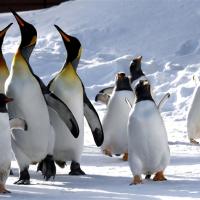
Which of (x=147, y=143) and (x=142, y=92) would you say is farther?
(x=142, y=92)

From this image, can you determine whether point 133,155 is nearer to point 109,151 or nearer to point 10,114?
point 10,114

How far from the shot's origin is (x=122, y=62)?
1224cm

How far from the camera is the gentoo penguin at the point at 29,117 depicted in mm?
5723

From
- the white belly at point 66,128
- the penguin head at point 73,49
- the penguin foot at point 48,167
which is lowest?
the penguin foot at point 48,167

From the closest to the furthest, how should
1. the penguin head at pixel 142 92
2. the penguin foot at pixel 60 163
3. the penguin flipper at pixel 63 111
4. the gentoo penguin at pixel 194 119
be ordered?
the penguin head at pixel 142 92, the penguin flipper at pixel 63 111, the penguin foot at pixel 60 163, the gentoo penguin at pixel 194 119

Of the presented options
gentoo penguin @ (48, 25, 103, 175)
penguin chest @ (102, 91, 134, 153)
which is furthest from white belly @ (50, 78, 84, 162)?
penguin chest @ (102, 91, 134, 153)

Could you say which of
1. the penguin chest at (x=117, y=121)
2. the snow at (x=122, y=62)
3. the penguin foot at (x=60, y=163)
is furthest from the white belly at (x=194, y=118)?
the penguin foot at (x=60, y=163)

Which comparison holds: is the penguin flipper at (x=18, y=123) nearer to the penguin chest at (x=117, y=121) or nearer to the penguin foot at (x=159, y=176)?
the penguin foot at (x=159, y=176)

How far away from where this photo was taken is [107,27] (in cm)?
1440

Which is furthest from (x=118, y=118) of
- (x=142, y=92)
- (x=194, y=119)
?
(x=142, y=92)

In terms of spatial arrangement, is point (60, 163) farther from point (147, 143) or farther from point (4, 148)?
point (4, 148)

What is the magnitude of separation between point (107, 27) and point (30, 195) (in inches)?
375

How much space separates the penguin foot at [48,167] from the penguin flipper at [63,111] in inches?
10.5

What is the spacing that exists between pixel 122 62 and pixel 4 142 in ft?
23.6
